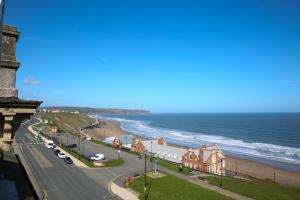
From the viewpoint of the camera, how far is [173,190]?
39.3 metres

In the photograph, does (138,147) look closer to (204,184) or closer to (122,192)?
(204,184)

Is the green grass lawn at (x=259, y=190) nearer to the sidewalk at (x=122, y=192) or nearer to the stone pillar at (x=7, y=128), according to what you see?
the sidewalk at (x=122, y=192)

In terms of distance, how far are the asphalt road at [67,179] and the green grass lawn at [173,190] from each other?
4.85m

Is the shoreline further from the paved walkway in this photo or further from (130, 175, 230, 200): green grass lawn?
(130, 175, 230, 200): green grass lawn

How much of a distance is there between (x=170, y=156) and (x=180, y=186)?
23.6 meters

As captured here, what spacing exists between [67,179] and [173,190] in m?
15.9

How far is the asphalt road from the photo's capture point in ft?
118

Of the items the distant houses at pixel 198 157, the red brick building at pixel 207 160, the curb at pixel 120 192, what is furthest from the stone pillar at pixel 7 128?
the red brick building at pixel 207 160

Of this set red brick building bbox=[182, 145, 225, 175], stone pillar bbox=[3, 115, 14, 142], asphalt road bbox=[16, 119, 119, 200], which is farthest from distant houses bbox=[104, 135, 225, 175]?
stone pillar bbox=[3, 115, 14, 142]

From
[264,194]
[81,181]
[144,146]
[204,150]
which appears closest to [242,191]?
[264,194]

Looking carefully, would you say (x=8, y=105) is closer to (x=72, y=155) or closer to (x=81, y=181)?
(x=81, y=181)

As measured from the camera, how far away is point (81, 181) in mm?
42219

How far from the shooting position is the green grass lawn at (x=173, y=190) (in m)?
36.5

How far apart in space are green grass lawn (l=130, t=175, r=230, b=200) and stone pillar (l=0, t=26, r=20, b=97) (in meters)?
31.3
